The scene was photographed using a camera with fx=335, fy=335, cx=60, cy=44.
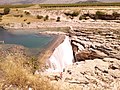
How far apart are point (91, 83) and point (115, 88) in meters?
2.10

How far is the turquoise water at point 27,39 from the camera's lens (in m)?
29.5

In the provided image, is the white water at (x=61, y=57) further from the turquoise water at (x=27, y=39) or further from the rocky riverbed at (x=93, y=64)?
the turquoise water at (x=27, y=39)

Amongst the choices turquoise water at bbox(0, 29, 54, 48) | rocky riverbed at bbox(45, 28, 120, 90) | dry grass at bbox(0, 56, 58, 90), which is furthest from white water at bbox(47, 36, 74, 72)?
dry grass at bbox(0, 56, 58, 90)

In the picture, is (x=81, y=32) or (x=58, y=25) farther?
(x=58, y=25)

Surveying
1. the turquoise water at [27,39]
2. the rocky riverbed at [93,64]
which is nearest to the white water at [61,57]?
the rocky riverbed at [93,64]

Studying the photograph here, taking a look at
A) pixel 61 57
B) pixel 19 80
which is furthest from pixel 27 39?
pixel 19 80

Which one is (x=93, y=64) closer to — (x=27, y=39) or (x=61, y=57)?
(x=61, y=57)

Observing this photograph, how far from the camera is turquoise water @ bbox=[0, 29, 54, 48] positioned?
29.5m

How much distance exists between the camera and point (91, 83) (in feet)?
58.5

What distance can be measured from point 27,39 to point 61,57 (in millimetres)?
7192

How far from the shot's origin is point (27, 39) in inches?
1293

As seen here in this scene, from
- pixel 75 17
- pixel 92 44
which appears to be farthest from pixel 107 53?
pixel 75 17

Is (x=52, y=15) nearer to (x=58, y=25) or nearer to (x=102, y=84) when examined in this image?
(x=58, y=25)

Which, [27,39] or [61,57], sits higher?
[61,57]
